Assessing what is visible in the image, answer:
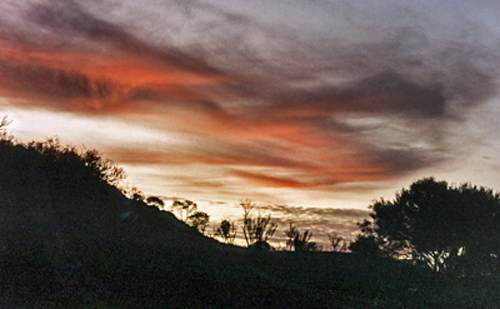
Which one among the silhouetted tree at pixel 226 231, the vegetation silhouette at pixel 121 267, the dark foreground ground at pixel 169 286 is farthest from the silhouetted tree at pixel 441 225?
the silhouetted tree at pixel 226 231

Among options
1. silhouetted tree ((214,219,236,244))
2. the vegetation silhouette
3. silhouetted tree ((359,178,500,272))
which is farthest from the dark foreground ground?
silhouetted tree ((214,219,236,244))

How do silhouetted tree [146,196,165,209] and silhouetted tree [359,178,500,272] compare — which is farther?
silhouetted tree [146,196,165,209]

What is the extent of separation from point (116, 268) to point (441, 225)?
124ft

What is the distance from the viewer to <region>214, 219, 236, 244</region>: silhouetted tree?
78688 mm

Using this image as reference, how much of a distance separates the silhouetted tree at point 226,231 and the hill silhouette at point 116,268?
31.9 metres

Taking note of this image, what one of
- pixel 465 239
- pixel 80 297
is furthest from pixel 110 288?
pixel 465 239

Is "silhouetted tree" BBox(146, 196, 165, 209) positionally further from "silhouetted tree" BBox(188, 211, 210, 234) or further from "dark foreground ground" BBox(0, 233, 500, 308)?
"dark foreground ground" BBox(0, 233, 500, 308)

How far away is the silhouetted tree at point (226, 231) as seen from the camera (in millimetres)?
78688

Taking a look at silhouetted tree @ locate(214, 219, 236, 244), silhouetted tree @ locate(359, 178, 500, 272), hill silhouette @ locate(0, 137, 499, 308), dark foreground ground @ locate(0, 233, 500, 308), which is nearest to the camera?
dark foreground ground @ locate(0, 233, 500, 308)

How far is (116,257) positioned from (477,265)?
129ft

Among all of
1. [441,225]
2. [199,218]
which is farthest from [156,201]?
[441,225]

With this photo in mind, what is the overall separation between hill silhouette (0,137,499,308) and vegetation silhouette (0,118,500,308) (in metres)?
0.08

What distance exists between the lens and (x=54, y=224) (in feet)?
88.4

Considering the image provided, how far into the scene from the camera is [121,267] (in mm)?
21625
